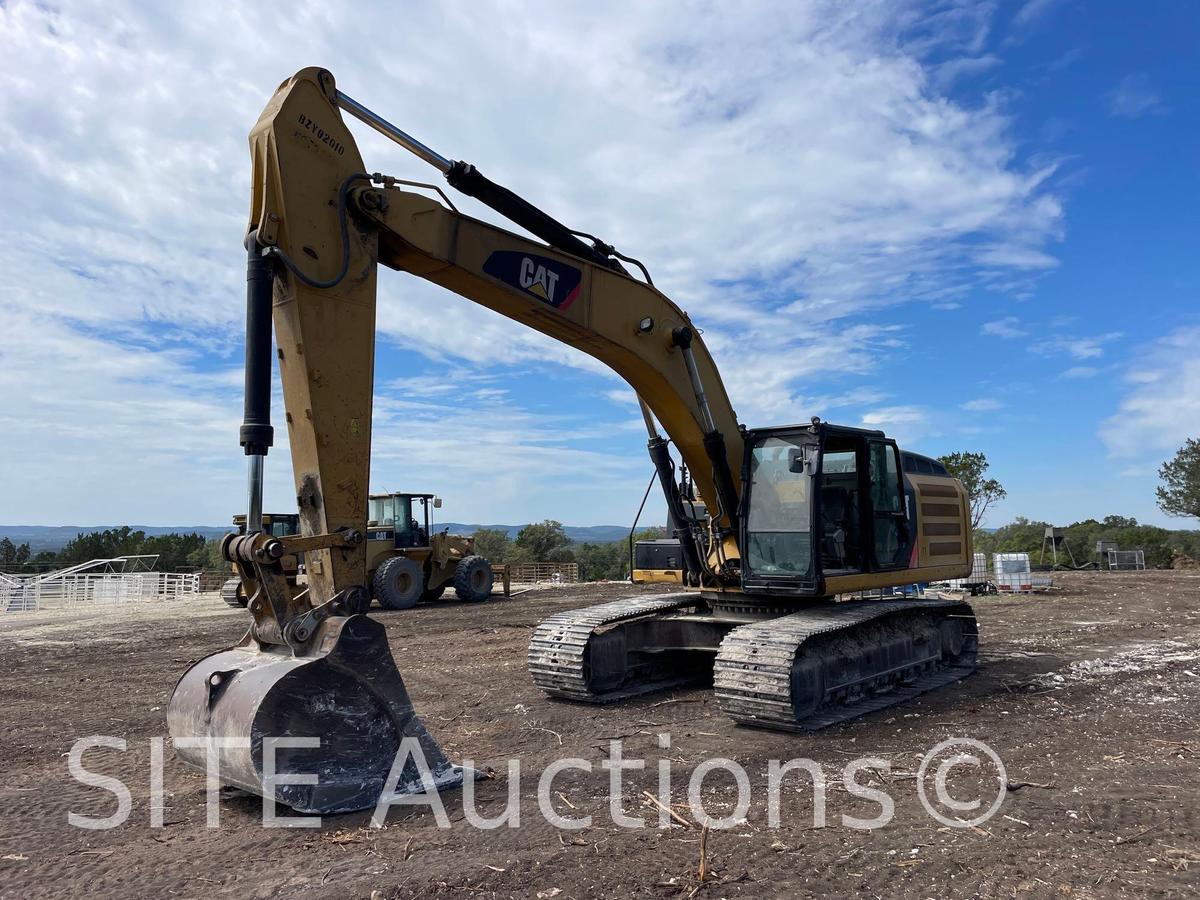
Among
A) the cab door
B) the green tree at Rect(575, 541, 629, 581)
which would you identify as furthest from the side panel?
the green tree at Rect(575, 541, 629, 581)

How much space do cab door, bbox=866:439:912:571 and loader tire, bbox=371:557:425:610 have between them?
1261cm

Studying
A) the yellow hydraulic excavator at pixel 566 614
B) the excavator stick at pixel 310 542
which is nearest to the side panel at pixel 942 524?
the yellow hydraulic excavator at pixel 566 614

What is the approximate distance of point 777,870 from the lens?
4.14 m

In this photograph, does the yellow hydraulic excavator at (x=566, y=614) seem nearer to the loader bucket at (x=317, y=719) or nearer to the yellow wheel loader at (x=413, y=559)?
the loader bucket at (x=317, y=719)

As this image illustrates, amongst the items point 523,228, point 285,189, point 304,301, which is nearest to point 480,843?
point 304,301

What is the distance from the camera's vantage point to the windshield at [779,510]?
7.88 meters

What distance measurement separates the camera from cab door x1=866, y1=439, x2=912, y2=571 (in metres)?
8.65

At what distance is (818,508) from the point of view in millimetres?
7844

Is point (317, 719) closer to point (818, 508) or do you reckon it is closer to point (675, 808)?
point (675, 808)

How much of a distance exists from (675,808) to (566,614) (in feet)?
13.4

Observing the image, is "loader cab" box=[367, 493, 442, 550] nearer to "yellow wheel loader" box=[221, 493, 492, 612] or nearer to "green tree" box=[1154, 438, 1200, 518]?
"yellow wheel loader" box=[221, 493, 492, 612]

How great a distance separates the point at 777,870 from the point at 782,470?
14.9 feet

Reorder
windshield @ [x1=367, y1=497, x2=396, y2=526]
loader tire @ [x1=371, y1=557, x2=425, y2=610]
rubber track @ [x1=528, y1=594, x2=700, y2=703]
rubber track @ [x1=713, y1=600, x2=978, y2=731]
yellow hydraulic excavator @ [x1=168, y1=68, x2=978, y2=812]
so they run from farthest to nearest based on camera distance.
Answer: windshield @ [x1=367, y1=497, x2=396, y2=526]
loader tire @ [x1=371, y1=557, x2=425, y2=610]
rubber track @ [x1=528, y1=594, x2=700, y2=703]
rubber track @ [x1=713, y1=600, x2=978, y2=731]
yellow hydraulic excavator @ [x1=168, y1=68, x2=978, y2=812]

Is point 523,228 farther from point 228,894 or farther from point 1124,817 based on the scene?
point 1124,817
